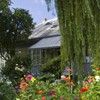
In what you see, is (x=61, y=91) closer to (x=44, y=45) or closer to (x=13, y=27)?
(x=44, y=45)

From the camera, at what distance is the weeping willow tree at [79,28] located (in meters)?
6.22

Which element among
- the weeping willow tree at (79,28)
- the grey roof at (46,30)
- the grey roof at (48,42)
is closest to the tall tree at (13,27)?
the grey roof at (46,30)

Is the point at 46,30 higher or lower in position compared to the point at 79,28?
lower

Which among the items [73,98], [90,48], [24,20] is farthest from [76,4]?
[24,20]

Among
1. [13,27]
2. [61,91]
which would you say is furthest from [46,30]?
[61,91]

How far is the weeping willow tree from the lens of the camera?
6219 millimetres

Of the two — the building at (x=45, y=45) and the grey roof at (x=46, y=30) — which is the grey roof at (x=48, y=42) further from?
the grey roof at (x=46, y=30)

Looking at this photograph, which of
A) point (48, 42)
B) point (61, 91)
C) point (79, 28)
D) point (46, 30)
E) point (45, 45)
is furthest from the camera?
point (46, 30)

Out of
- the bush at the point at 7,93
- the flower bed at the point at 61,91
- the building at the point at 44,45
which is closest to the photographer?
the flower bed at the point at 61,91

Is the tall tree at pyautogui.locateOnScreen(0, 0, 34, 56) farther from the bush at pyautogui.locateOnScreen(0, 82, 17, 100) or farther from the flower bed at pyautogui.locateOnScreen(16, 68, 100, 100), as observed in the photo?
the flower bed at pyautogui.locateOnScreen(16, 68, 100, 100)

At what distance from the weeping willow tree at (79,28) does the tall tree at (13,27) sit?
27.2 m

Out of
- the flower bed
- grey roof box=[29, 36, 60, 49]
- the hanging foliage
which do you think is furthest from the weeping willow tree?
grey roof box=[29, 36, 60, 49]

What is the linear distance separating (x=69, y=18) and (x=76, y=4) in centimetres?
30

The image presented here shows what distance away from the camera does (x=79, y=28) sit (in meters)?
6.28
